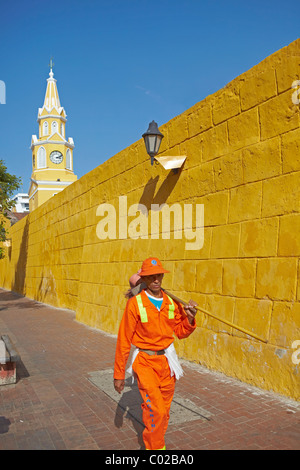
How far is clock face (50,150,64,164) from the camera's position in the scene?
51.6 meters

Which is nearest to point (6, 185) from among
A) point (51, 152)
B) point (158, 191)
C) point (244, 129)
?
point (158, 191)

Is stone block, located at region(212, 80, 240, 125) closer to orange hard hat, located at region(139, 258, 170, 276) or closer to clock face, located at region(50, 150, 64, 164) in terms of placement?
orange hard hat, located at region(139, 258, 170, 276)

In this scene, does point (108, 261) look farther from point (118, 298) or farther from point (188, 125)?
point (188, 125)

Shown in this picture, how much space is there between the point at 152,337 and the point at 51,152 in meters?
50.4

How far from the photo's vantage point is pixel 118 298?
32.6 ft

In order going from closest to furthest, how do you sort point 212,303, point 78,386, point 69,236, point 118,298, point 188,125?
1. point 78,386
2. point 212,303
3. point 188,125
4. point 118,298
5. point 69,236

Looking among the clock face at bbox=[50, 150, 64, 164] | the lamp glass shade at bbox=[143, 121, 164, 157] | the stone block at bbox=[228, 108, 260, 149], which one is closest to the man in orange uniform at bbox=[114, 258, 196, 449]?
the stone block at bbox=[228, 108, 260, 149]

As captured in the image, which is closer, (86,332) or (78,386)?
(78,386)

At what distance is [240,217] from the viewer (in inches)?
241

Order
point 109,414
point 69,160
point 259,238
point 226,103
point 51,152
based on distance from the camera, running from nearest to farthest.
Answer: point 109,414
point 259,238
point 226,103
point 51,152
point 69,160

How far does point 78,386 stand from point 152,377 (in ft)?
8.28

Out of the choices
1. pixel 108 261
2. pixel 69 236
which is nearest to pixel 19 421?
pixel 108 261

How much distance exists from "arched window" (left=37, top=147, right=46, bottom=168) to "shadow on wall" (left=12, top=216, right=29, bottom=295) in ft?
84.9

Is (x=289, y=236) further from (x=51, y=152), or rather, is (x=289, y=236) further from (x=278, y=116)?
(x=51, y=152)
